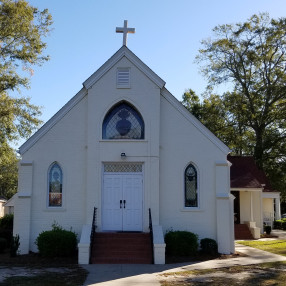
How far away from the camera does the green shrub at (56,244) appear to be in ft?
47.4

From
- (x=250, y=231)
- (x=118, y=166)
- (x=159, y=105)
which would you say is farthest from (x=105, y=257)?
(x=250, y=231)

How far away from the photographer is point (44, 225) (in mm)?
16031

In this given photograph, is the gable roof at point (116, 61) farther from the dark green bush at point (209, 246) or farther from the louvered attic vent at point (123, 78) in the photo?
the dark green bush at point (209, 246)

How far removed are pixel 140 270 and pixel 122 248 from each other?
87.6 inches

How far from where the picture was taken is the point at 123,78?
16781mm

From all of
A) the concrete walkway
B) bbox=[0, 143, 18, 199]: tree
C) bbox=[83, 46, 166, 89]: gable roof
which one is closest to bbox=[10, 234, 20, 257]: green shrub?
the concrete walkway

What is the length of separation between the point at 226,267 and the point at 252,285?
8.74ft

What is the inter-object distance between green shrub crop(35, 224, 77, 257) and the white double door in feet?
5.62

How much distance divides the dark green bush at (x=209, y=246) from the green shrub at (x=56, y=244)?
4.63 metres

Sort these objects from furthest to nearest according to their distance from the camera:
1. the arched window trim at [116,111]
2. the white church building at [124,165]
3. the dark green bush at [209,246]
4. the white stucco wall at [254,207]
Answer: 1. the white stucco wall at [254,207]
2. the arched window trim at [116,111]
3. the white church building at [124,165]
4. the dark green bush at [209,246]

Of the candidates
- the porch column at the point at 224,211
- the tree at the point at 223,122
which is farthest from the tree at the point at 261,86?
the porch column at the point at 224,211

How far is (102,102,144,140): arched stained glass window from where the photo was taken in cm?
1669

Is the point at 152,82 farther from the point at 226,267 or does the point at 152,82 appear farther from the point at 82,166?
the point at 226,267

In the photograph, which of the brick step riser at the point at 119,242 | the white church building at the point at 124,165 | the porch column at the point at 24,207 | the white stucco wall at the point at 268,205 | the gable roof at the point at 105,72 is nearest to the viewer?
the brick step riser at the point at 119,242
